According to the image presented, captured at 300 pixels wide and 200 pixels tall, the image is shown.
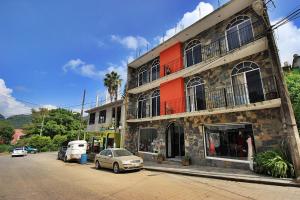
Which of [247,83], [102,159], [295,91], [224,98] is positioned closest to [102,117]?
[102,159]

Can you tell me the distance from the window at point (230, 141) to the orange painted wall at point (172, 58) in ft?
19.3

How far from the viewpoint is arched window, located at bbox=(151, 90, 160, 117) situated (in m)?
17.1

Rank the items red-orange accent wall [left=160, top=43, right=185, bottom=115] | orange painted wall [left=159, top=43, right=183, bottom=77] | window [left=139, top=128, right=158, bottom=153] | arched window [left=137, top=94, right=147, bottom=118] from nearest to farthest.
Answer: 1. red-orange accent wall [left=160, top=43, right=185, bottom=115]
2. orange painted wall [left=159, top=43, right=183, bottom=77]
3. window [left=139, top=128, right=158, bottom=153]
4. arched window [left=137, top=94, right=147, bottom=118]

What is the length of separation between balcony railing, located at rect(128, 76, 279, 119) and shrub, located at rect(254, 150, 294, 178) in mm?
2944

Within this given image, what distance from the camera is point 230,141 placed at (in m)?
11.4

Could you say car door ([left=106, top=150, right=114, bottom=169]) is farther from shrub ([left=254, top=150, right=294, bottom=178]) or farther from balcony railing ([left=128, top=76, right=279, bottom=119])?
shrub ([left=254, top=150, right=294, bottom=178])

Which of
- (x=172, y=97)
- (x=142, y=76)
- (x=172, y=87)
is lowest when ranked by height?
(x=172, y=97)

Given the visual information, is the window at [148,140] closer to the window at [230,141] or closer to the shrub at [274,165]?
the window at [230,141]

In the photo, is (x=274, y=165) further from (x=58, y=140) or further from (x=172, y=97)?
(x=58, y=140)

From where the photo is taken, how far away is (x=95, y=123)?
26500 mm

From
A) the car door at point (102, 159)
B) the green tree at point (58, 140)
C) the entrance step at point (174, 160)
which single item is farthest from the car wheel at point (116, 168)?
the green tree at point (58, 140)

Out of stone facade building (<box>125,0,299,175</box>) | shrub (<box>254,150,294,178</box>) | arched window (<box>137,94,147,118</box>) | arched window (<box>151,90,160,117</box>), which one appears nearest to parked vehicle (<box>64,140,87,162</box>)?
stone facade building (<box>125,0,299,175</box>)

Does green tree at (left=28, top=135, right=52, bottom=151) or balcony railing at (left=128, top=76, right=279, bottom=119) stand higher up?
balcony railing at (left=128, top=76, right=279, bottom=119)

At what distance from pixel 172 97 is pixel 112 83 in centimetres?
2015
